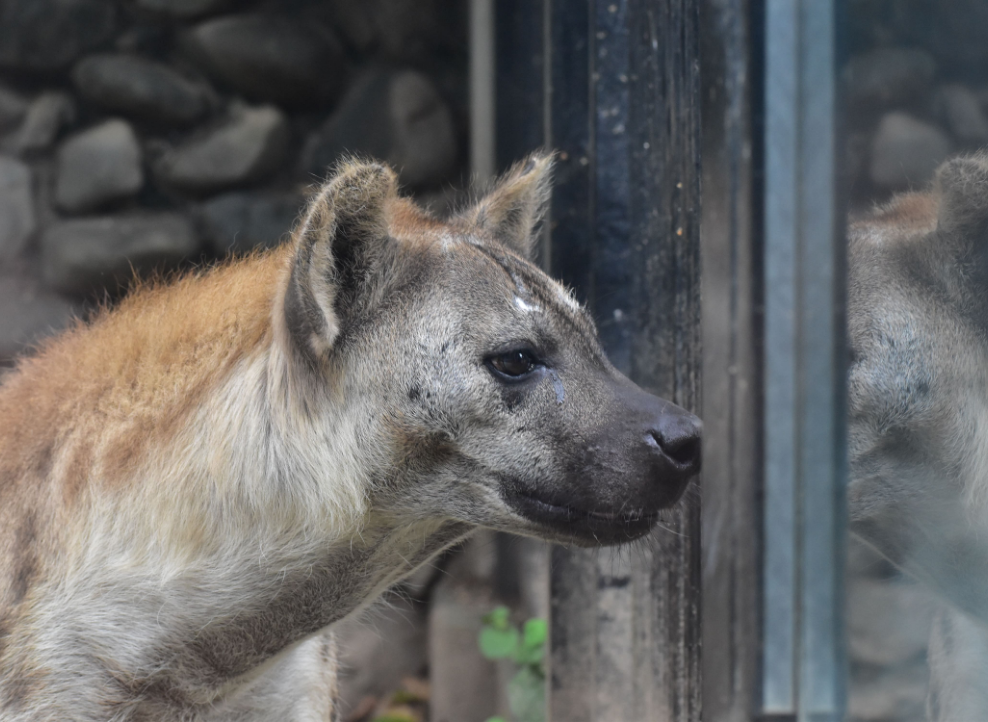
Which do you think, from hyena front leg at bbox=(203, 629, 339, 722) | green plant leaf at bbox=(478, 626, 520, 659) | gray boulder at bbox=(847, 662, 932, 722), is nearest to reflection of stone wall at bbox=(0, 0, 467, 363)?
green plant leaf at bbox=(478, 626, 520, 659)

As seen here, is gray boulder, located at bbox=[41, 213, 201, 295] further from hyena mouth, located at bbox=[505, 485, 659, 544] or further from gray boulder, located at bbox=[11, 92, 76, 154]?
hyena mouth, located at bbox=[505, 485, 659, 544]

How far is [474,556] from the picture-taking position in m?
5.64

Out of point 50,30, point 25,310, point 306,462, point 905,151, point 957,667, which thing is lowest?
point 957,667

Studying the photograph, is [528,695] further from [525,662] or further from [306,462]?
[306,462]

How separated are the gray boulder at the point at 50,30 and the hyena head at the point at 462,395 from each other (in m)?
3.67

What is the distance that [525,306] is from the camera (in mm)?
2504

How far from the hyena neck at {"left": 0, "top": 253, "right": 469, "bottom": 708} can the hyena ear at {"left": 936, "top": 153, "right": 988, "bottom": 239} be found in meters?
1.44

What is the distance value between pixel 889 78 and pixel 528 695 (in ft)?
11.0

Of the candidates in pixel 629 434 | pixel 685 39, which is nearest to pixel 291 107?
pixel 685 39

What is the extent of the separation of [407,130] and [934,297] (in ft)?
13.8

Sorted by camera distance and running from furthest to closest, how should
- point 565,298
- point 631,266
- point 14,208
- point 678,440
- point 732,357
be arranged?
point 14,208 < point 631,266 < point 732,357 < point 565,298 < point 678,440

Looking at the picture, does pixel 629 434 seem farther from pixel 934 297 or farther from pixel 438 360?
pixel 934 297

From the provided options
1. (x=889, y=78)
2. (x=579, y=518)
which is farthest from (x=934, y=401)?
(x=579, y=518)

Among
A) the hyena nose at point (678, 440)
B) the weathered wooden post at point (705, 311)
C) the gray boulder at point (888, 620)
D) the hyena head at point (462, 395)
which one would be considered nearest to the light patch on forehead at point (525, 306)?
the hyena head at point (462, 395)
